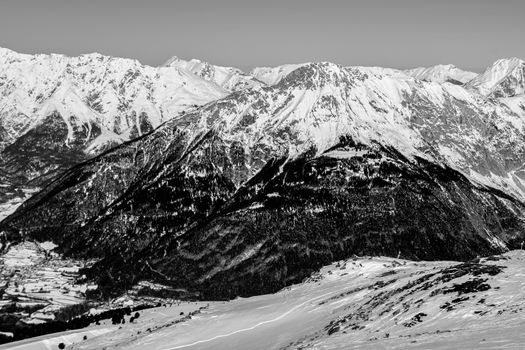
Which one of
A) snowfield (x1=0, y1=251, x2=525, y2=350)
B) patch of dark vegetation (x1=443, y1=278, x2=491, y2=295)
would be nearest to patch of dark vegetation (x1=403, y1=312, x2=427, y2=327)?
snowfield (x1=0, y1=251, x2=525, y2=350)

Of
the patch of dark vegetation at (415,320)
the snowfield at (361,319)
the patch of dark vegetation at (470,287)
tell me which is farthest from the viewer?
the patch of dark vegetation at (470,287)

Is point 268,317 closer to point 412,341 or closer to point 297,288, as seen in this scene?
point 297,288

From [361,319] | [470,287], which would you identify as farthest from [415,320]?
[361,319]

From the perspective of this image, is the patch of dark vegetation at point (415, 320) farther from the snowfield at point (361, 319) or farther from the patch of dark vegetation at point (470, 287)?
the patch of dark vegetation at point (470, 287)

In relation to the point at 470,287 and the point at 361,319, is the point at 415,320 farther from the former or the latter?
the point at 361,319

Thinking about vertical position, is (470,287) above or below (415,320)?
above

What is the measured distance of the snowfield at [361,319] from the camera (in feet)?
270

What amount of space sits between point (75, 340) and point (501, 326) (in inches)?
4751

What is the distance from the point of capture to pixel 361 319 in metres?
111

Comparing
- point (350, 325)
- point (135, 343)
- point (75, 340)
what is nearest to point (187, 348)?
point (135, 343)

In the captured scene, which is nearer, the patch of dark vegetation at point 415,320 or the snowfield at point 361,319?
the snowfield at point 361,319

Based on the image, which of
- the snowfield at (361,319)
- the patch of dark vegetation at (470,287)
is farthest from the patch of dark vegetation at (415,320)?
the patch of dark vegetation at (470,287)

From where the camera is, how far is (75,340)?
170750mm

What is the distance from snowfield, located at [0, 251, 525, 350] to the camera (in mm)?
82438
